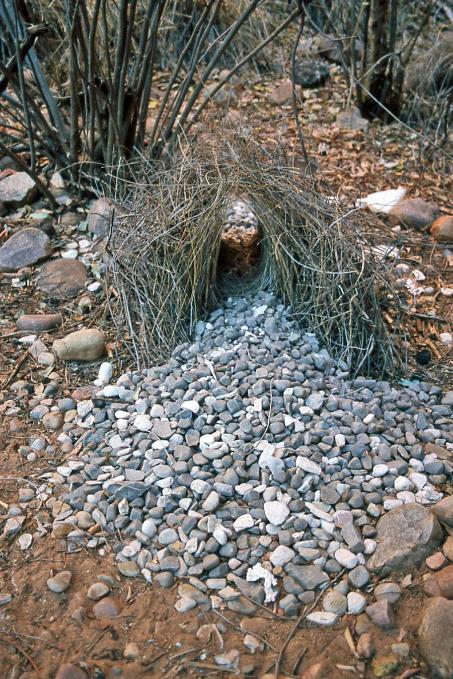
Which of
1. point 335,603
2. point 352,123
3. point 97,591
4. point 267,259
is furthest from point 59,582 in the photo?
point 352,123

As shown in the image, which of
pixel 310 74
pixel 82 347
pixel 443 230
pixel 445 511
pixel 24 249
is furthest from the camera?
pixel 310 74

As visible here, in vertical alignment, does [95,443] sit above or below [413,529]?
below

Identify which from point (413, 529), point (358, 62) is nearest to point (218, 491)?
point (413, 529)

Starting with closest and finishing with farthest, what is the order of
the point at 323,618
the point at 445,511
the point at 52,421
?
the point at 323,618 → the point at 445,511 → the point at 52,421

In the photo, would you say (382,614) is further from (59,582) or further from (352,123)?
(352,123)

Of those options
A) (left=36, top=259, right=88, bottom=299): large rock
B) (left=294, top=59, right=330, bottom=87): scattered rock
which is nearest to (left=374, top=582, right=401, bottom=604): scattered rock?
(left=36, top=259, right=88, bottom=299): large rock

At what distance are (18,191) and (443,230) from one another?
2033 mm

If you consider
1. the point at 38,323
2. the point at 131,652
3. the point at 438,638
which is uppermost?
the point at 438,638

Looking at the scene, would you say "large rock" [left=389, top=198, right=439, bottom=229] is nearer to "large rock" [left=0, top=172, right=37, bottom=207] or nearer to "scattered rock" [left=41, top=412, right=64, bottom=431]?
"large rock" [left=0, top=172, right=37, bottom=207]

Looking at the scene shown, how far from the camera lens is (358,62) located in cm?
501

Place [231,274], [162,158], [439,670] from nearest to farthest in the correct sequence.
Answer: [439,670]
[231,274]
[162,158]

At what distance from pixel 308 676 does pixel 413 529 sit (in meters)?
0.50

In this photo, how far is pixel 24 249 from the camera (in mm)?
3459

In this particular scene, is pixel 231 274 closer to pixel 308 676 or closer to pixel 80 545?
pixel 80 545
